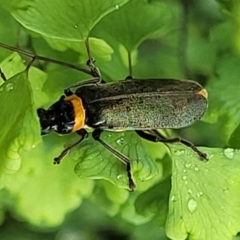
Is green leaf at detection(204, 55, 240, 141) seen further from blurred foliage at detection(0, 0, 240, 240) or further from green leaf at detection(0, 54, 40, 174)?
green leaf at detection(0, 54, 40, 174)

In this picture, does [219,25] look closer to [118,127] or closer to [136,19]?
[136,19]

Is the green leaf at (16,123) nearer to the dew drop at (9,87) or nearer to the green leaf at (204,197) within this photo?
the dew drop at (9,87)

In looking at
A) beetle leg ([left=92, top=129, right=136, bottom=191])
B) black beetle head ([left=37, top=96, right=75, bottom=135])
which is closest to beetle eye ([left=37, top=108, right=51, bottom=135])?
black beetle head ([left=37, top=96, right=75, bottom=135])

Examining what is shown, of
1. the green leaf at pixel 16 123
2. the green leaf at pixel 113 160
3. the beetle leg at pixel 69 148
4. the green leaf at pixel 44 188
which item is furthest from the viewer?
the green leaf at pixel 44 188

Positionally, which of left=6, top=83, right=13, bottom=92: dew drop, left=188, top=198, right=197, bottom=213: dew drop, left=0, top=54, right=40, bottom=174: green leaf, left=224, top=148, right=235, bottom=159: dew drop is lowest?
left=188, top=198, right=197, bottom=213: dew drop

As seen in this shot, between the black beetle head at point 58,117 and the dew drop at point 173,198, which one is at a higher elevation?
the black beetle head at point 58,117

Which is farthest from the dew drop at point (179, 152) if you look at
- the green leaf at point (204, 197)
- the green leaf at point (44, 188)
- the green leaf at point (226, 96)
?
the green leaf at point (44, 188)

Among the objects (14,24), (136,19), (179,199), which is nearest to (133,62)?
(136,19)
